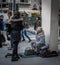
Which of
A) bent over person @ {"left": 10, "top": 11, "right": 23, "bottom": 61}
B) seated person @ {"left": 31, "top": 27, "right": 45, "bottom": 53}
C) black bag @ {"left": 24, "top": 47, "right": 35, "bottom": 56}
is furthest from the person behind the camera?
black bag @ {"left": 24, "top": 47, "right": 35, "bottom": 56}

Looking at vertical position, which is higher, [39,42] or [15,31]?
[15,31]

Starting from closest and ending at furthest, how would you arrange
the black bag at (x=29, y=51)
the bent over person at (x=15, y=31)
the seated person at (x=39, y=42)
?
the bent over person at (x=15, y=31), the seated person at (x=39, y=42), the black bag at (x=29, y=51)

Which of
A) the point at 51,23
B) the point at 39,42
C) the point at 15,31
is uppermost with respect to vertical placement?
the point at 51,23

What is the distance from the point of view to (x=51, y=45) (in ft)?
40.0

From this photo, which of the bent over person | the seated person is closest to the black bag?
the seated person

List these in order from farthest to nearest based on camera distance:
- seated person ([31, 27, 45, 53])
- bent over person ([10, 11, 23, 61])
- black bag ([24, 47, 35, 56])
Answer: black bag ([24, 47, 35, 56]), seated person ([31, 27, 45, 53]), bent over person ([10, 11, 23, 61])

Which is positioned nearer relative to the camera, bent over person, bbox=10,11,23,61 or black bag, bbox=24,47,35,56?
bent over person, bbox=10,11,23,61

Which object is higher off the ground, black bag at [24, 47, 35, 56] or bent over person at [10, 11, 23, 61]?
bent over person at [10, 11, 23, 61]

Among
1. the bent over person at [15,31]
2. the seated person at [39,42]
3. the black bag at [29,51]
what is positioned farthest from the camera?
the black bag at [29,51]

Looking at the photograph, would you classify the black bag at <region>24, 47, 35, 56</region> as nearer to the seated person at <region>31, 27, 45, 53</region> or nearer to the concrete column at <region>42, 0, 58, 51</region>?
the seated person at <region>31, 27, 45, 53</region>

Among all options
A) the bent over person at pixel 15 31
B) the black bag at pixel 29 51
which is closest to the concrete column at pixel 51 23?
the black bag at pixel 29 51

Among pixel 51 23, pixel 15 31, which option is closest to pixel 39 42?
pixel 51 23

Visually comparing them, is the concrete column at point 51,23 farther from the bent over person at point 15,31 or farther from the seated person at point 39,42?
the bent over person at point 15,31

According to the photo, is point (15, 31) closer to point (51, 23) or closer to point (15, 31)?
point (15, 31)
